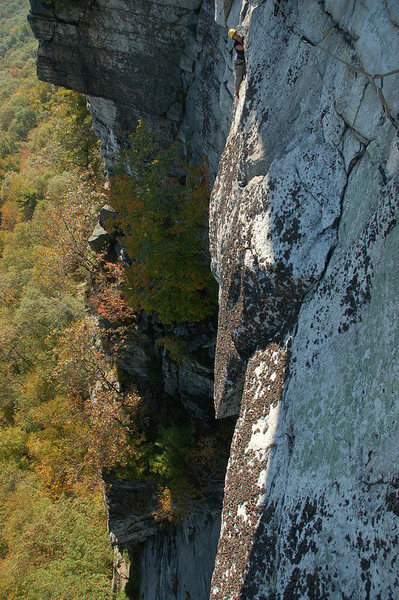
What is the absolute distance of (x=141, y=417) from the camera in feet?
46.6

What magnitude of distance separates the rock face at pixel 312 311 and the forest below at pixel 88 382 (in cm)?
471

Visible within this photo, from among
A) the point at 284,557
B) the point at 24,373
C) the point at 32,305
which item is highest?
the point at 32,305

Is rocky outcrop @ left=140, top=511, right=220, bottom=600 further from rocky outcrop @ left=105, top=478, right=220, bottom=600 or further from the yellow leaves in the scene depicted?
the yellow leaves

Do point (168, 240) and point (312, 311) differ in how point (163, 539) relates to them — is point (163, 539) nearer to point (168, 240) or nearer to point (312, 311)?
point (168, 240)

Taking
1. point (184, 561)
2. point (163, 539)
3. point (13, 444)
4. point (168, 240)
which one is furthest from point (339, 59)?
point (13, 444)

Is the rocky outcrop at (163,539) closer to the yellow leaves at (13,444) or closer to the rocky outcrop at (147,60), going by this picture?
the yellow leaves at (13,444)

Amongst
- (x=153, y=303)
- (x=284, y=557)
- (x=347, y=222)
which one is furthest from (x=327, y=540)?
(x=153, y=303)

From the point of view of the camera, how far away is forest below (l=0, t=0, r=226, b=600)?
11906 millimetres

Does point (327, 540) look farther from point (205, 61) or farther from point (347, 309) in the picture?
point (205, 61)

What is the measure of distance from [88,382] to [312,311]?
1388 cm

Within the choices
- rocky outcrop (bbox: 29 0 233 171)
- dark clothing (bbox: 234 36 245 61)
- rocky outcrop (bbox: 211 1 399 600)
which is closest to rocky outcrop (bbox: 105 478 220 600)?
rocky outcrop (bbox: 211 1 399 600)

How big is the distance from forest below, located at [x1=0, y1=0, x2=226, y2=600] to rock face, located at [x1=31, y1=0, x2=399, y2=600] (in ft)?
15.5

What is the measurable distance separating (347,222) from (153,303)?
8110mm

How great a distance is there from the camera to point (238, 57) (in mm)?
7652
